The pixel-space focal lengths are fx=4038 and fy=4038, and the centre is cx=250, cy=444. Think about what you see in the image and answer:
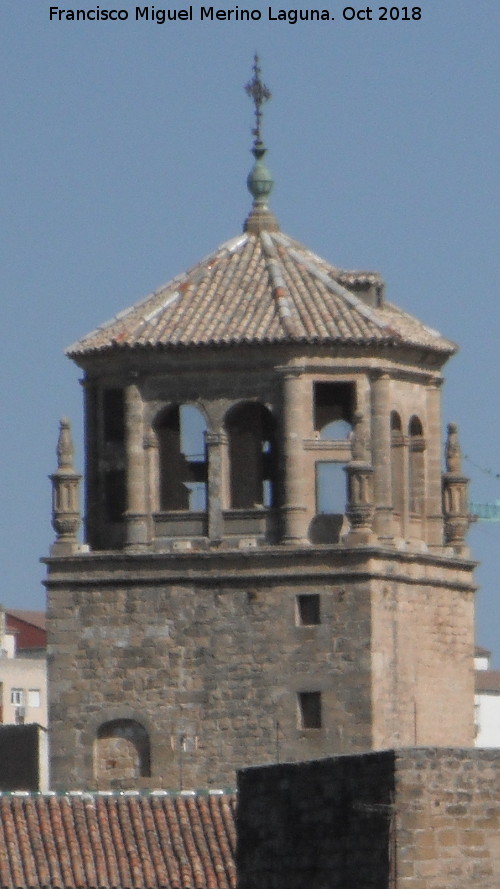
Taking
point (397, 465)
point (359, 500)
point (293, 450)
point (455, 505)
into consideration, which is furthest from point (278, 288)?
point (455, 505)

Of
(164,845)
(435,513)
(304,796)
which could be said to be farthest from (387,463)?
(304,796)

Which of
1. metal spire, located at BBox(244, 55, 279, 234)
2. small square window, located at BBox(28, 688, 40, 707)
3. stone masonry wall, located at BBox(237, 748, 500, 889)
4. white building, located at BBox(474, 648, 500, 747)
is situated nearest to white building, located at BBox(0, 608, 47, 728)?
small square window, located at BBox(28, 688, 40, 707)

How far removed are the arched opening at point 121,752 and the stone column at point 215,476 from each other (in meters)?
3.15

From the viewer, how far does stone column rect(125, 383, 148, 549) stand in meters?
59.0

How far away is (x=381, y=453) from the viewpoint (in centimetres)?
5878

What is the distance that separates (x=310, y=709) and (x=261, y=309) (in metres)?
5.92

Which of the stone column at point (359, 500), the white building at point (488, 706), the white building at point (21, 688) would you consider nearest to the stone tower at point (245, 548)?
the stone column at point (359, 500)

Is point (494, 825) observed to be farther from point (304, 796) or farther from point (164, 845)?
point (164, 845)

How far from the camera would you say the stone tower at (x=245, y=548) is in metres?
58.1

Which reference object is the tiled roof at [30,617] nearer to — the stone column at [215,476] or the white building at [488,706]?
the white building at [488,706]

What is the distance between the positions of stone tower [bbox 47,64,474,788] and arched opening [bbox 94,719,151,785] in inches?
1.3

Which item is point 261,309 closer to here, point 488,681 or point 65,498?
point 65,498

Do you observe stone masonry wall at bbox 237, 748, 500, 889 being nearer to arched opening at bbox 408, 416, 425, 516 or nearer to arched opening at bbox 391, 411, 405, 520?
arched opening at bbox 391, 411, 405, 520

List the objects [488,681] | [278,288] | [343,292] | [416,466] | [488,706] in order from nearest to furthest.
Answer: [278,288], [343,292], [416,466], [488,706], [488,681]
